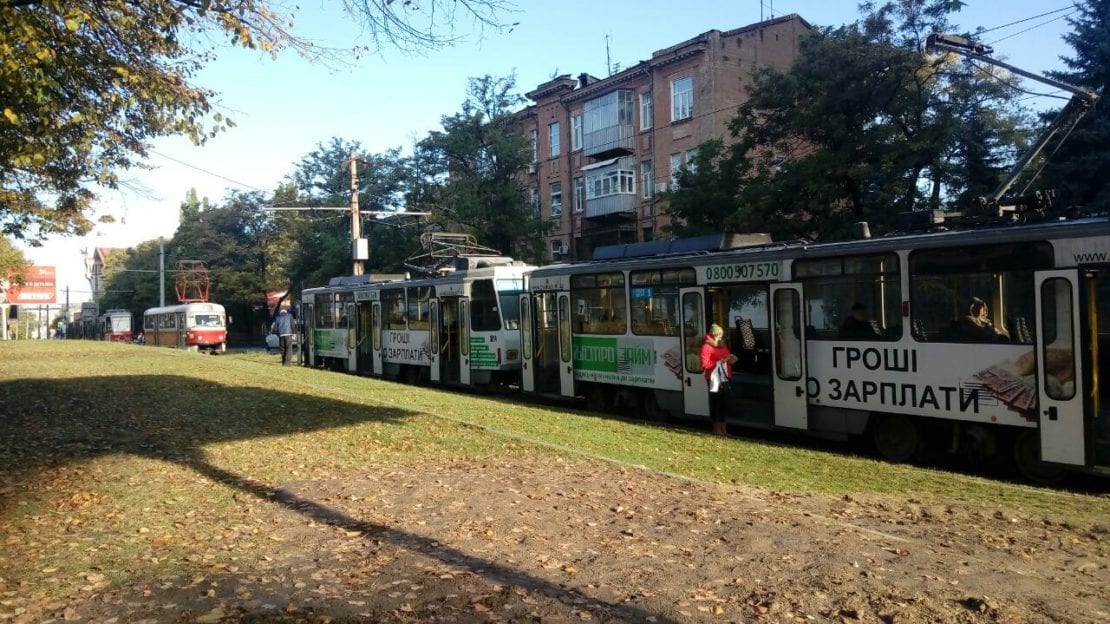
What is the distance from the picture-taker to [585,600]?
16.9ft

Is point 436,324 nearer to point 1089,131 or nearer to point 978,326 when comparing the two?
point 978,326

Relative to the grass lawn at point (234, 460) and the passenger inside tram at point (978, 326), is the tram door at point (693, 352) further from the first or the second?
the passenger inside tram at point (978, 326)

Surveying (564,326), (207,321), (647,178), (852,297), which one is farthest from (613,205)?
(852,297)

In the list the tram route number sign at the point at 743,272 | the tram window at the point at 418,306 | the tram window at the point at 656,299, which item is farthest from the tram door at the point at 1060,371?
the tram window at the point at 418,306

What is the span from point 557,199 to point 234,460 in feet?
127

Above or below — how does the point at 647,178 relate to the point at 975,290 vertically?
above

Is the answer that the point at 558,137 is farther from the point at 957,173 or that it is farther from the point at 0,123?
the point at 0,123

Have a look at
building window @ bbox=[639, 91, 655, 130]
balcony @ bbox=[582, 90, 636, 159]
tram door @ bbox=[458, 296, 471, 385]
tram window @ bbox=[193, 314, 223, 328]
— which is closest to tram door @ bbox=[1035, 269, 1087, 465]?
tram door @ bbox=[458, 296, 471, 385]

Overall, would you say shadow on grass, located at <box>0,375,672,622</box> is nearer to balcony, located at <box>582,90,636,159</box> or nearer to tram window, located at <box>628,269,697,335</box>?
tram window, located at <box>628,269,697,335</box>

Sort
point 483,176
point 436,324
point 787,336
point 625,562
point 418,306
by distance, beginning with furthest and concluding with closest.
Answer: point 483,176 < point 418,306 < point 436,324 < point 787,336 < point 625,562

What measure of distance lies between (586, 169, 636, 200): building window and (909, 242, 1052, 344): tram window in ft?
103

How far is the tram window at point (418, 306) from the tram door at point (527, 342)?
465cm

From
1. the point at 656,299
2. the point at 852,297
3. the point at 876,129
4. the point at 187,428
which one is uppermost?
the point at 876,129

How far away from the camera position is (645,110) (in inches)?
1652
